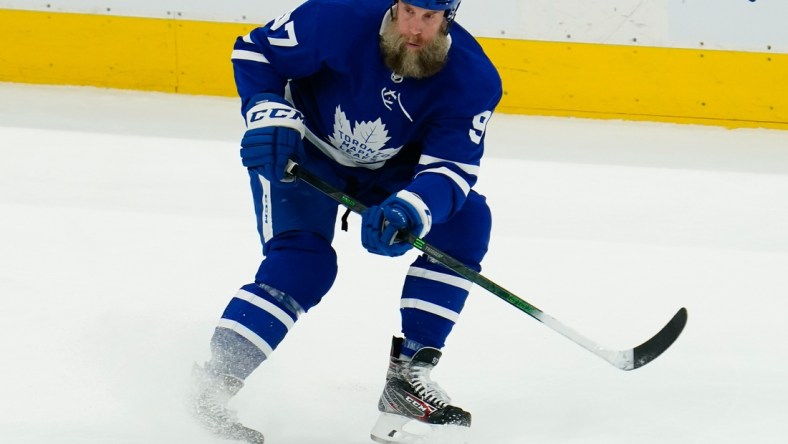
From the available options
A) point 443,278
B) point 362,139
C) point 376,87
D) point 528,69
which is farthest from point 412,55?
point 528,69

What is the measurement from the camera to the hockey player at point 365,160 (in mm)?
2064

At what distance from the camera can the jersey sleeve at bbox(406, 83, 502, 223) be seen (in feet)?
7.05

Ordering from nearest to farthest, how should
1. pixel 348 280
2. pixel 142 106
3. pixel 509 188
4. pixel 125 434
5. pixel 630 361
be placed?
pixel 125 434
pixel 630 361
pixel 348 280
pixel 509 188
pixel 142 106

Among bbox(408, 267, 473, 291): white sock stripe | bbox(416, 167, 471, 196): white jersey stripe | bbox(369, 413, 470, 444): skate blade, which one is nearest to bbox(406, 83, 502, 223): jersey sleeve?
bbox(416, 167, 471, 196): white jersey stripe

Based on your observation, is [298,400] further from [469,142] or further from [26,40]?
[26,40]

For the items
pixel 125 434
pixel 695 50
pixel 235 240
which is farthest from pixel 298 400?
pixel 695 50

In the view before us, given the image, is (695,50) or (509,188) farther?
(695,50)

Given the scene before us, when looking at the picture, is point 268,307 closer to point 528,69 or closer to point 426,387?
point 426,387

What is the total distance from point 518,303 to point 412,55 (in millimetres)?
505

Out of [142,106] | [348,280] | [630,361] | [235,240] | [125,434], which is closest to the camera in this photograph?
[125,434]

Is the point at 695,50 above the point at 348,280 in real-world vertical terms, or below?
above

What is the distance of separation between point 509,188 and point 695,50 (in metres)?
1.21

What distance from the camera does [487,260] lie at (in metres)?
3.27

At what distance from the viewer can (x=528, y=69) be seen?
4742 millimetres
